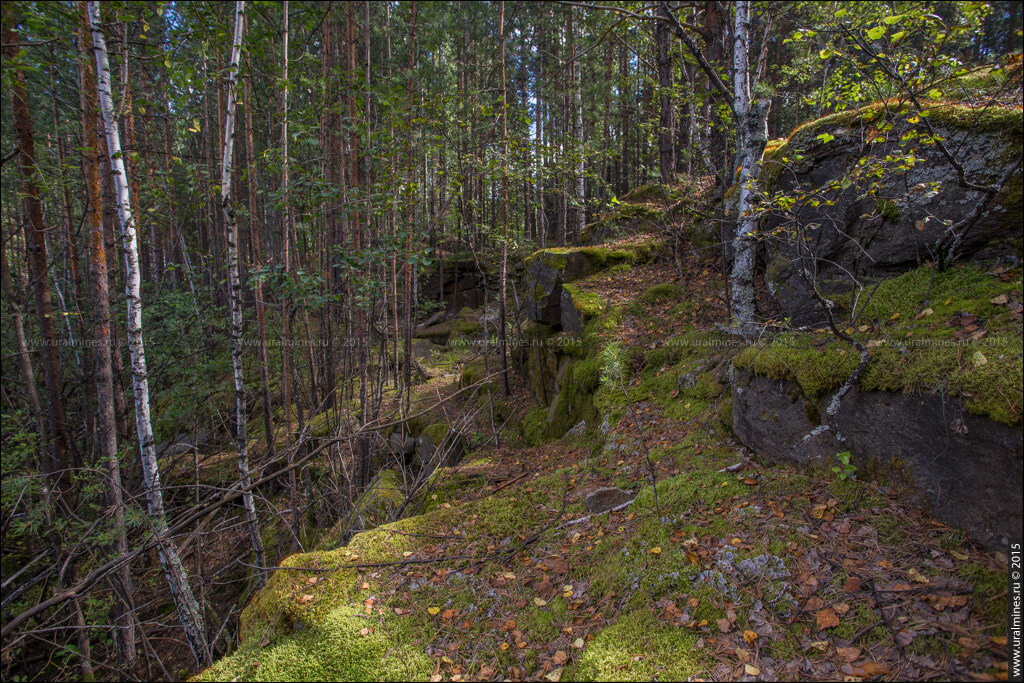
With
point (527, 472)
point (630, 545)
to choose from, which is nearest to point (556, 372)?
point (527, 472)

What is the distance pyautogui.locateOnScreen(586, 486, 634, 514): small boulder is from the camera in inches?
137

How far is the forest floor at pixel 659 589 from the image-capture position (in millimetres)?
1973

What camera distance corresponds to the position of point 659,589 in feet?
8.41

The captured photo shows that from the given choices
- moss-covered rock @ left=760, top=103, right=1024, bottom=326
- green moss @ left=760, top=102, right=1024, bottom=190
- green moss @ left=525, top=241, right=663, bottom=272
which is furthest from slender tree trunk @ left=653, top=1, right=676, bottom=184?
moss-covered rock @ left=760, top=103, right=1024, bottom=326

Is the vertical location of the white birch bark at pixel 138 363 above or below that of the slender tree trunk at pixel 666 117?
below

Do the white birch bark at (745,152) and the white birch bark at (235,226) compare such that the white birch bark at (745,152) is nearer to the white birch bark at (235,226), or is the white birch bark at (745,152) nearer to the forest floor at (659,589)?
the forest floor at (659,589)

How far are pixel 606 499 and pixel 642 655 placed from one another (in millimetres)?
1386

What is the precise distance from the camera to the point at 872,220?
4105 millimetres

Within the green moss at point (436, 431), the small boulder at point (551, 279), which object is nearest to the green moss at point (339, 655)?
the green moss at point (436, 431)

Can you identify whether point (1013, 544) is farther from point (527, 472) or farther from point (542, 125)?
point (542, 125)

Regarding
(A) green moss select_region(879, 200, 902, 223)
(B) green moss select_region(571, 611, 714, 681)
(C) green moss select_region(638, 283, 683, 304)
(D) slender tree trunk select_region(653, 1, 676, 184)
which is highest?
(D) slender tree trunk select_region(653, 1, 676, 184)

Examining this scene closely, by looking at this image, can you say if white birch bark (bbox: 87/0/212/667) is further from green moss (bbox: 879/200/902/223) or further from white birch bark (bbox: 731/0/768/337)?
green moss (bbox: 879/200/902/223)

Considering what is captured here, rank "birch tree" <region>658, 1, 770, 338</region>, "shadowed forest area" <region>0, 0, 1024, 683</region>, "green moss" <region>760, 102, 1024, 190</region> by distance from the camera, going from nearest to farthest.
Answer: "shadowed forest area" <region>0, 0, 1024, 683</region> → "green moss" <region>760, 102, 1024, 190</region> → "birch tree" <region>658, 1, 770, 338</region>

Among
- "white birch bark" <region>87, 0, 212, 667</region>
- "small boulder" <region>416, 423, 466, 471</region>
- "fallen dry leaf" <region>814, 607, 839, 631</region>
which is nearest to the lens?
"fallen dry leaf" <region>814, 607, 839, 631</region>
